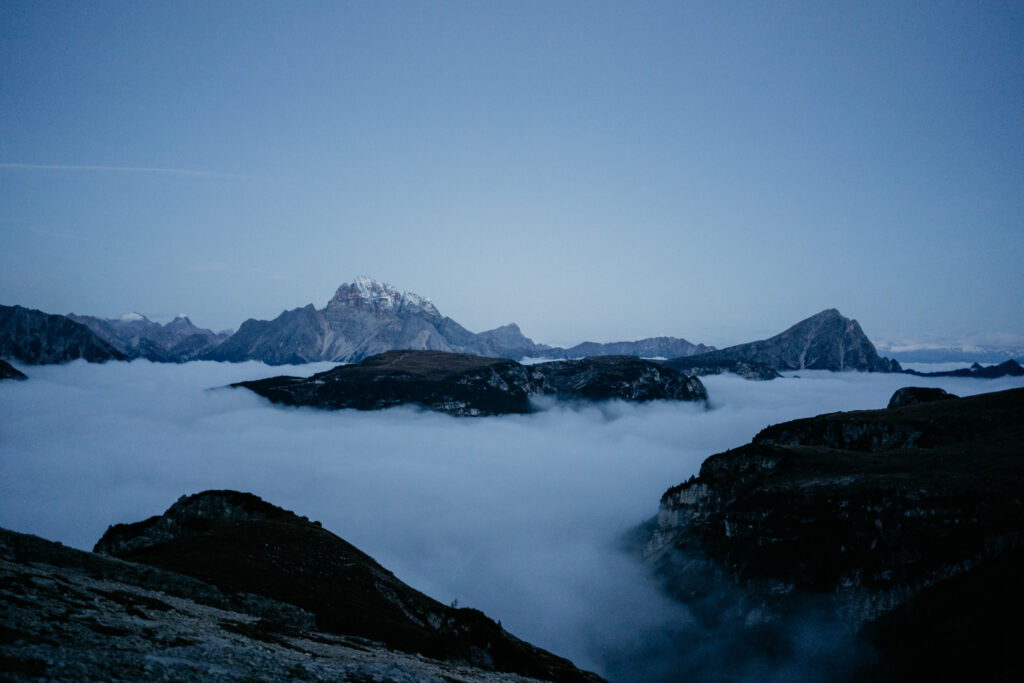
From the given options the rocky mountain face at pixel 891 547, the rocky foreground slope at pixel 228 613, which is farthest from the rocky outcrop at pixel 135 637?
the rocky mountain face at pixel 891 547

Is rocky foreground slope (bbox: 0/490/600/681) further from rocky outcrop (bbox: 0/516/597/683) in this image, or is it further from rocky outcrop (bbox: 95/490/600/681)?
rocky outcrop (bbox: 95/490/600/681)

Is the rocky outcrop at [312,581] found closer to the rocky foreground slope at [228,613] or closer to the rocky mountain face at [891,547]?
the rocky foreground slope at [228,613]

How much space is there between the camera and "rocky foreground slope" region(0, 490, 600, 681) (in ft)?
79.2

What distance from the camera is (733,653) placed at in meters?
158

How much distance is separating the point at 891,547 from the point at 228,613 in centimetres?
16338

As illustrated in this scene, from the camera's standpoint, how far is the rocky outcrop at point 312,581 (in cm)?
5700

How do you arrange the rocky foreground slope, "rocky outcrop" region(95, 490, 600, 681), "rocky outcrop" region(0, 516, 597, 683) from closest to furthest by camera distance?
"rocky outcrop" region(0, 516, 597, 683)
the rocky foreground slope
"rocky outcrop" region(95, 490, 600, 681)

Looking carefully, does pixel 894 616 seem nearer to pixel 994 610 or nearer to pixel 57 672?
pixel 994 610

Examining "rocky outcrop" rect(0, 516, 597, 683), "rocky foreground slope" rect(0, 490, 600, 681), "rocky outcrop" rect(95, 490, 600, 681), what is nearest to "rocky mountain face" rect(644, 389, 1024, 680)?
"rocky outcrop" rect(95, 490, 600, 681)

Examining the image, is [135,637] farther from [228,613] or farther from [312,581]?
[312,581]

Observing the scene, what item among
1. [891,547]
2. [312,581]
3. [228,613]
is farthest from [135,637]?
[891,547]

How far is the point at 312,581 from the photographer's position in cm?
7150

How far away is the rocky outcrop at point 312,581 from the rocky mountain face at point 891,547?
84.9 metres

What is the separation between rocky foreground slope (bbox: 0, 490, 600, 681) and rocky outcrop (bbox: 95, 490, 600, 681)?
0.26m
